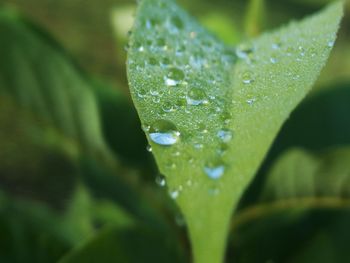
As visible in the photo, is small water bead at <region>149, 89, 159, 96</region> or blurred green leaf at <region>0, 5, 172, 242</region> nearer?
small water bead at <region>149, 89, 159, 96</region>

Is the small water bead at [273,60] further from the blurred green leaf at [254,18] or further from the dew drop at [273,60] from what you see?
the blurred green leaf at [254,18]

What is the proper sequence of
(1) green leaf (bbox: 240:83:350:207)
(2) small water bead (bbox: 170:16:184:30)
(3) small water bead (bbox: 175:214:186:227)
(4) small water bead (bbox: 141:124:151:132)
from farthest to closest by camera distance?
(1) green leaf (bbox: 240:83:350:207) < (3) small water bead (bbox: 175:214:186:227) < (2) small water bead (bbox: 170:16:184:30) < (4) small water bead (bbox: 141:124:151:132)

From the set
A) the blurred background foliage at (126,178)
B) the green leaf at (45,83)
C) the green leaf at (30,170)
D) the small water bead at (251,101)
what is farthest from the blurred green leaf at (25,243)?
the green leaf at (30,170)

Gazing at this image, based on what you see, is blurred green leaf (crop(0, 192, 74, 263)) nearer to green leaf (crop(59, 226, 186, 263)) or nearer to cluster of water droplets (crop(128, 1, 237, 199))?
green leaf (crop(59, 226, 186, 263))

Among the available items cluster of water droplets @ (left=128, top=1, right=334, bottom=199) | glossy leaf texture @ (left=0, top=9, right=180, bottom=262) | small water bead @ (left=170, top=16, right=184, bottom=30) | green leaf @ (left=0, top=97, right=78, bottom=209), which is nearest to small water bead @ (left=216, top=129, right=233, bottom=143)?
cluster of water droplets @ (left=128, top=1, right=334, bottom=199)

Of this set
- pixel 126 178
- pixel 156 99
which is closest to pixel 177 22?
pixel 156 99

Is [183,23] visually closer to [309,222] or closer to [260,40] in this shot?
[260,40]

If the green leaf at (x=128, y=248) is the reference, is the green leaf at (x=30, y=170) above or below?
above

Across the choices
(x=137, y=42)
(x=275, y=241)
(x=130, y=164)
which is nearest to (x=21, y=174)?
(x=130, y=164)
